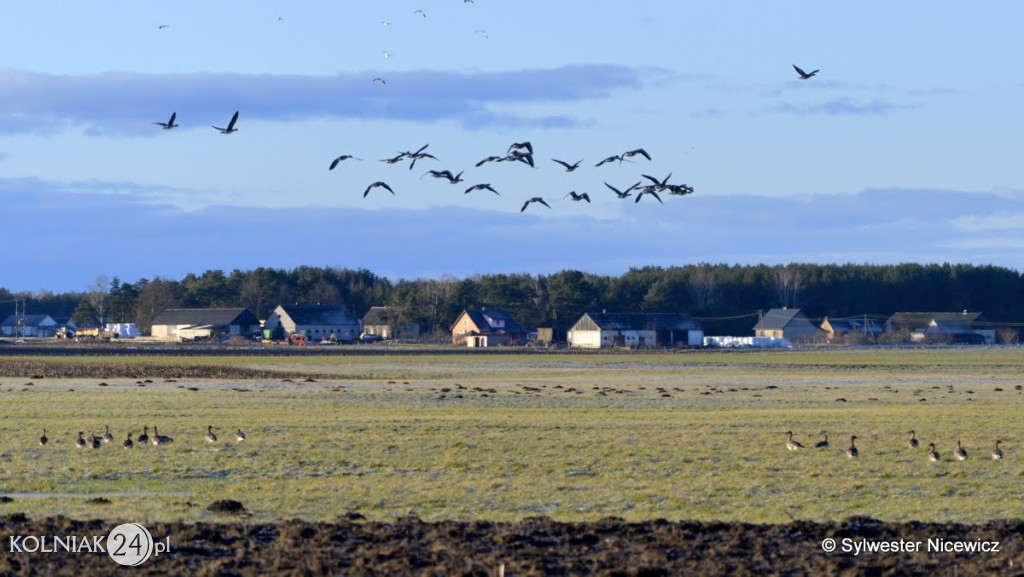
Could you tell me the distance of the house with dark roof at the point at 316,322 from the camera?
523 feet

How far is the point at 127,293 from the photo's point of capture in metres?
180

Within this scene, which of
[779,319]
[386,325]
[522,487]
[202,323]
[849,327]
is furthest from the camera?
[849,327]

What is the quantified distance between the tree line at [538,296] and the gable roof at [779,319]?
348 inches

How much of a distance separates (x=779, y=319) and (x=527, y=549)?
513 feet

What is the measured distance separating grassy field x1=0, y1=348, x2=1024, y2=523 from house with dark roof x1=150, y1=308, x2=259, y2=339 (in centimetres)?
11154

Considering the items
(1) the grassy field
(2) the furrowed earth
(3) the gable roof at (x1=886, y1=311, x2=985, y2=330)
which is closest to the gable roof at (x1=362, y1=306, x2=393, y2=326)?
(3) the gable roof at (x1=886, y1=311, x2=985, y2=330)

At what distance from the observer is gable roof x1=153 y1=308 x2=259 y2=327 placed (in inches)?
6280

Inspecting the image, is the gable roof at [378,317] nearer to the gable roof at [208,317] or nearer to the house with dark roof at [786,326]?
the gable roof at [208,317]

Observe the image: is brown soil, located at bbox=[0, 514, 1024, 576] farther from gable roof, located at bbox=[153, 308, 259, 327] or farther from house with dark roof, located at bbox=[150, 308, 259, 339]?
gable roof, located at bbox=[153, 308, 259, 327]

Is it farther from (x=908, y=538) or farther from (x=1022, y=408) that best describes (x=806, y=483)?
(x=1022, y=408)

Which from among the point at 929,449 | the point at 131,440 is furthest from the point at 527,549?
the point at 131,440

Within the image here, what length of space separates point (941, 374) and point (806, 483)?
170 feet

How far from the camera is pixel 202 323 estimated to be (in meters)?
160

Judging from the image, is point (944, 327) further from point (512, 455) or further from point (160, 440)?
point (160, 440)
